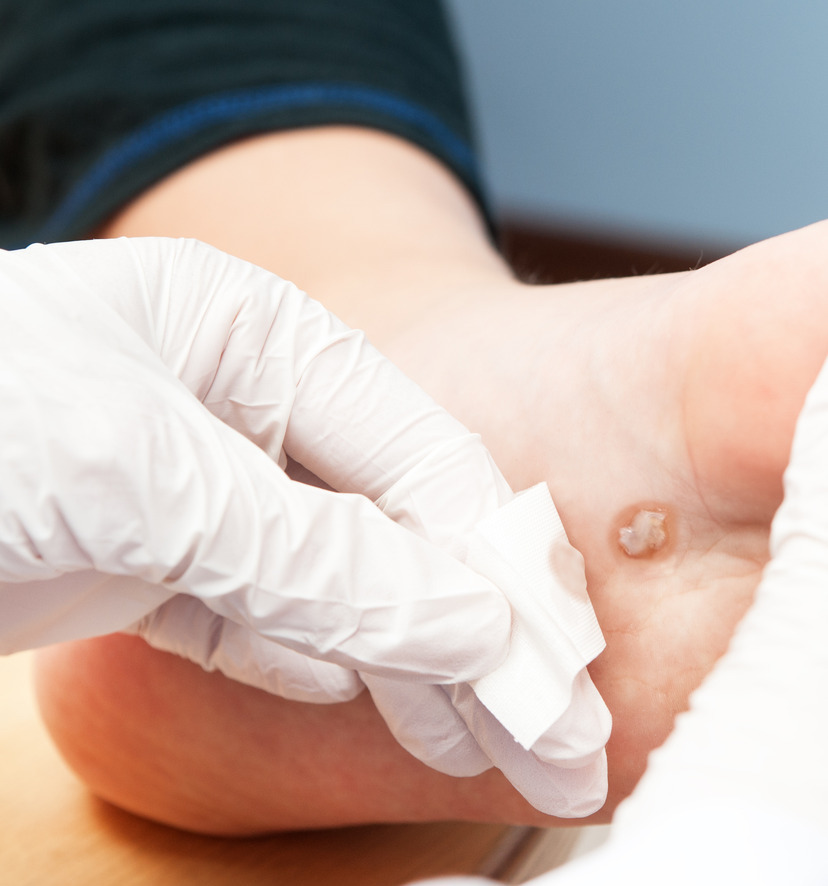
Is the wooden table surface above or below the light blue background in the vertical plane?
below

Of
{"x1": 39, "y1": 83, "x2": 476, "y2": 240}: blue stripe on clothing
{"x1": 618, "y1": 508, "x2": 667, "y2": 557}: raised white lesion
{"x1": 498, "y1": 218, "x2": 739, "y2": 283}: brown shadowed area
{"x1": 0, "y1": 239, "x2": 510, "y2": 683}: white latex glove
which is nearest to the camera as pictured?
{"x1": 0, "y1": 239, "x2": 510, "y2": 683}: white latex glove

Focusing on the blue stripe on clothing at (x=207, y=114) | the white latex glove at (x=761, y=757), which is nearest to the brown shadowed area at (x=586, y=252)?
the blue stripe on clothing at (x=207, y=114)

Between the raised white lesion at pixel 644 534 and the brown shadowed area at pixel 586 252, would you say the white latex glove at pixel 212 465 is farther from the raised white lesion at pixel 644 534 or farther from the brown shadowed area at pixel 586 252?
the brown shadowed area at pixel 586 252

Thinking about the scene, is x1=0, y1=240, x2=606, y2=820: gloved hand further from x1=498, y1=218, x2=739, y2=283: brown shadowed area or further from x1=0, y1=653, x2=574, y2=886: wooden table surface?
x1=498, y1=218, x2=739, y2=283: brown shadowed area

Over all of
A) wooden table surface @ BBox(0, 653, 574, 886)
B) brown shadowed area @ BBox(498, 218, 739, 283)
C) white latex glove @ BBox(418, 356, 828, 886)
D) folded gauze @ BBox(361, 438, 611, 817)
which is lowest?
wooden table surface @ BBox(0, 653, 574, 886)

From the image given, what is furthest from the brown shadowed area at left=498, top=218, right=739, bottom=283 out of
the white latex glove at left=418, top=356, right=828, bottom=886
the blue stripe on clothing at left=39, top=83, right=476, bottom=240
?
the white latex glove at left=418, top=356, right=828, bottom=886

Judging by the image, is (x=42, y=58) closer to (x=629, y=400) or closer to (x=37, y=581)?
(x=37, y=581)

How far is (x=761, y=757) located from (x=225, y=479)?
379 millimetres

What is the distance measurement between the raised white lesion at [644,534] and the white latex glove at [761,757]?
13 cm

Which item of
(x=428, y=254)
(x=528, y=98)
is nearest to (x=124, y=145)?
(x=428, y=254)

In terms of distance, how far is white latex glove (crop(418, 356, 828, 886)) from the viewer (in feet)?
1.29

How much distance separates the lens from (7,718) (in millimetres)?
933

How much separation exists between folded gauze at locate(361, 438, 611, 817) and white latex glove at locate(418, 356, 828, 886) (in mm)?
148

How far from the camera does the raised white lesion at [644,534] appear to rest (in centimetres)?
66
